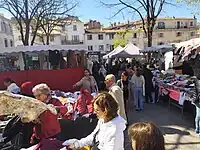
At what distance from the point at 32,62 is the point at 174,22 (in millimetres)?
72397

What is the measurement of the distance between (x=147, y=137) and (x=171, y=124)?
270 inches

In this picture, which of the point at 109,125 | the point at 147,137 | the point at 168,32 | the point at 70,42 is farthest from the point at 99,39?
the point at 147,137

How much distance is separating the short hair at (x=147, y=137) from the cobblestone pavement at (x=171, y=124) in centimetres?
424

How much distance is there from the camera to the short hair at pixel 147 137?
6.27 feet

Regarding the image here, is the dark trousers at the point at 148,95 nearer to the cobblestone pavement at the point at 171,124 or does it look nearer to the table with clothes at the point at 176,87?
the table with clothes at the point at 176,87

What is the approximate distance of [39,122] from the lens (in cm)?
Answer: 359

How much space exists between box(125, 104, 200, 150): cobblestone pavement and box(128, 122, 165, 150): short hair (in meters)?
4.24

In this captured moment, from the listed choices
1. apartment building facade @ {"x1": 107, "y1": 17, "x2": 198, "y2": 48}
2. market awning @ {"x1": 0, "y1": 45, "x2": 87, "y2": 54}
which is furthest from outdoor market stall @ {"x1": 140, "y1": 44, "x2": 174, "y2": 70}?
apartment building facade @ {"x1": 107, "y1": 17, "x2": 198, "y2": 48}

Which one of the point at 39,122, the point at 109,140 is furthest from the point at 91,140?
the point at 39,122

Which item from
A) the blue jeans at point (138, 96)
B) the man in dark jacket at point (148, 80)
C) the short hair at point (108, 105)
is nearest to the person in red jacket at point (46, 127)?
the short hair at point (108, 105)

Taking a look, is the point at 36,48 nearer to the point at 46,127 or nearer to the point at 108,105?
the point at 46,127

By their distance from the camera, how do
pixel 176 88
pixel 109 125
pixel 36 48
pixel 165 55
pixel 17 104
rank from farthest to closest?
1. pixel 165 55
2. pixel 36 48
3. pixel 176 88
4. pixel 17 104
5. pixel 109 125

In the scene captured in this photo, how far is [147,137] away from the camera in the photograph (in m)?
1.93

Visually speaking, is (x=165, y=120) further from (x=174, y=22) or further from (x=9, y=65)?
(x=174, y=22)
